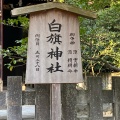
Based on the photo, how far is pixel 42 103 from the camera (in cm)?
434

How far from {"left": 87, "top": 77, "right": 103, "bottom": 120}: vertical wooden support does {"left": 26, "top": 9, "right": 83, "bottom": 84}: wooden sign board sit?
2.23ft

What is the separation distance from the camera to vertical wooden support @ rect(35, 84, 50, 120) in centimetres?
432

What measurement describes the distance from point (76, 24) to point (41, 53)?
683 mm

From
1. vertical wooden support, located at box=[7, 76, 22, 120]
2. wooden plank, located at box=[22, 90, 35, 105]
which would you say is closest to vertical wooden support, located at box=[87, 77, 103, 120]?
wooden plank, located at box=[22, 90, 35, 105]

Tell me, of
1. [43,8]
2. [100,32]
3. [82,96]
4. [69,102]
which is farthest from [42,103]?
[100,32]

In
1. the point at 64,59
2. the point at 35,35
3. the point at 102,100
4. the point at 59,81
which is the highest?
the point at 35,35

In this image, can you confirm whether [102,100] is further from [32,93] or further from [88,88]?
[32,93]

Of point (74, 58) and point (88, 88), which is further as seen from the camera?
point (88, 88)

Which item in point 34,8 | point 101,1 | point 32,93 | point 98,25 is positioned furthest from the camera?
point 98,25

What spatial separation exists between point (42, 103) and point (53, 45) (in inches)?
42.7

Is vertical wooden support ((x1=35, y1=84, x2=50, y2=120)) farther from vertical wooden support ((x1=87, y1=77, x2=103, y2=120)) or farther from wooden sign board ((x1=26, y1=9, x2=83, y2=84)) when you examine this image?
vertical wooden support ((x1=87, y1=77, x2=103, y2=120))

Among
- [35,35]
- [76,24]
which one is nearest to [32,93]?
[35,35]

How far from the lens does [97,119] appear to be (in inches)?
177

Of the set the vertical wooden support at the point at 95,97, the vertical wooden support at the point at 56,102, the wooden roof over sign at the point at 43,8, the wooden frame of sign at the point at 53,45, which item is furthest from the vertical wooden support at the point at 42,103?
the wooden roof over sign at the point at 43,8
